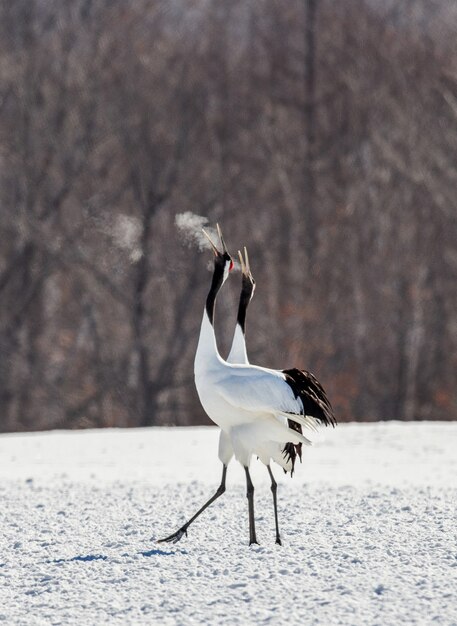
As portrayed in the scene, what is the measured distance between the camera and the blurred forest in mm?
27141

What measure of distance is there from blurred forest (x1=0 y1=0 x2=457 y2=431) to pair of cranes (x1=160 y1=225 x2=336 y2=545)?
720 inches

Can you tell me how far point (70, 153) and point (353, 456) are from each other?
15016 mm

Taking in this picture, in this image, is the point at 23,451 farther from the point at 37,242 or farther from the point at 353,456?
the point at 37,242

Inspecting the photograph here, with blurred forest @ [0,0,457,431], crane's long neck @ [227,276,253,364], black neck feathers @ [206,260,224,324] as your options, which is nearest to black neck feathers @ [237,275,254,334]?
crane's long neck @ [227,276,253,364]

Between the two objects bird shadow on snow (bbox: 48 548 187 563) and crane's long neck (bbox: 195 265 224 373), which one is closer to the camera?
bird shadow on snow (bbox: 48 548 187 563)

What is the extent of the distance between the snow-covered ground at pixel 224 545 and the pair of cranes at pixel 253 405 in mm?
569

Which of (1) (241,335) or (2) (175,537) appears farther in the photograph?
(1) (241,335)

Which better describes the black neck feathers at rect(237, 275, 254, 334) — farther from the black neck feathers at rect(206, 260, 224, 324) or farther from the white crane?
the black neck feathers at rect(206, 260, 224, 324)

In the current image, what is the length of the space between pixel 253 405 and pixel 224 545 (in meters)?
0.96

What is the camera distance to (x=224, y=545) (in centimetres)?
752

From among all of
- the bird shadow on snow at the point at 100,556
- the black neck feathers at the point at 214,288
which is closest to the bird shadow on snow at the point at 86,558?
the bird shadow on snow at the point at 100,556

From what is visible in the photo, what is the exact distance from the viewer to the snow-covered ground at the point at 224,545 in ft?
18.9

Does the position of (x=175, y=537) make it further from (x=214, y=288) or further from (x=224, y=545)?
(x=214, y=288)

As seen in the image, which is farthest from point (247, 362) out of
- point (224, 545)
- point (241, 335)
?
point (224, 545)
